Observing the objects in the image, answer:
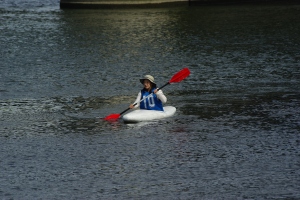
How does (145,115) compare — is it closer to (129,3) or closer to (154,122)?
(154,122)

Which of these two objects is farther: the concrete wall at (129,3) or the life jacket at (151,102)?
the concrete wall at (129,3)

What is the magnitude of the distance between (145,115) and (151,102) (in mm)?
448

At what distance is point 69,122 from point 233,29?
18822mm

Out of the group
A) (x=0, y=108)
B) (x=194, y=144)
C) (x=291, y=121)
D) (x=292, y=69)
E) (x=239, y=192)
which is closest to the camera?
(x=239, y=192)

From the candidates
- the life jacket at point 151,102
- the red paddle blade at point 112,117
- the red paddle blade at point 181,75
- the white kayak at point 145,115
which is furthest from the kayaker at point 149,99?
the red paddle blade at point 181,75

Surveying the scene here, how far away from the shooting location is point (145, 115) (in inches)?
593

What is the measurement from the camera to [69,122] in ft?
A: 49.1

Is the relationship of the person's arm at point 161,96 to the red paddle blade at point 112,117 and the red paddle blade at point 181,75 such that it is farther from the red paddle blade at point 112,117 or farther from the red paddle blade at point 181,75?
the red paddle blade at point 181,75

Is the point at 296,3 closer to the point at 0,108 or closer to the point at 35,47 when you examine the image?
the point at 35,47

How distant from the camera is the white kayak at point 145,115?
14898 mm

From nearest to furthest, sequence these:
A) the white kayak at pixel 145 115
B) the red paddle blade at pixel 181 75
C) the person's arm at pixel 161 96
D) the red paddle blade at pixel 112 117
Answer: the white kayak at pixel 145 115
the red paddle blade at pixel 112 117
the person's arm at pixel 161 96
the red paddle blade at pixel 181 75

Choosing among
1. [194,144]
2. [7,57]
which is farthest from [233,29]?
[194,144]

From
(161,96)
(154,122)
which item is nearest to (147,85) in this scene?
(161,96)

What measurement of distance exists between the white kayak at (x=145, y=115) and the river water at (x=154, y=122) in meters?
0.17
